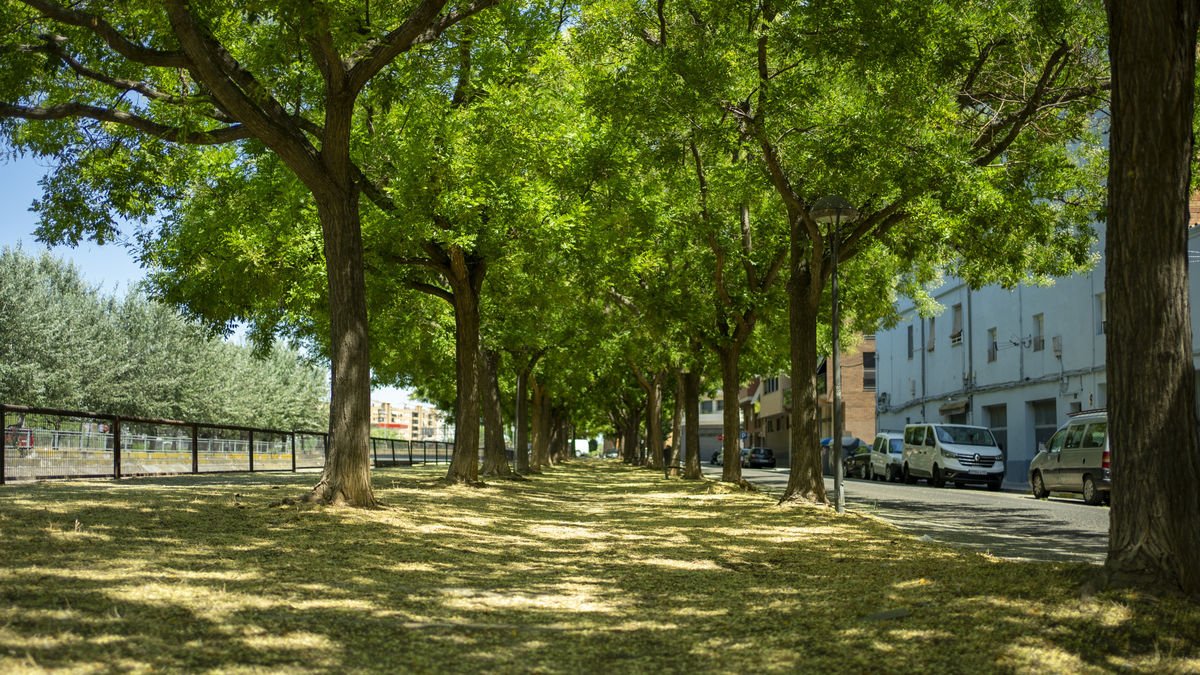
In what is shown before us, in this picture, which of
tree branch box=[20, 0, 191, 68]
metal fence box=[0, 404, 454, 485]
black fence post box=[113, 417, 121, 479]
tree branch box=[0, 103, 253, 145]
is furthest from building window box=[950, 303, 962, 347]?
tree branch box=[20, 0, 191, 68]

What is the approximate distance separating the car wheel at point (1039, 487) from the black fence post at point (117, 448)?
18652 millimetres

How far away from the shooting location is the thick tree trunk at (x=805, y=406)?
17109 mm

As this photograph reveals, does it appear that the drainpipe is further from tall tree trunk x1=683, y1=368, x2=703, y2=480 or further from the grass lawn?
the grass lawn

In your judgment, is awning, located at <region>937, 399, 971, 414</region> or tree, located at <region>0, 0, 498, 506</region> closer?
tree, located at <region>0, 0, 498, 506</region>

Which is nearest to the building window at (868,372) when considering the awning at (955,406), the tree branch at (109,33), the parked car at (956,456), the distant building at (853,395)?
the distant building at (853,395)

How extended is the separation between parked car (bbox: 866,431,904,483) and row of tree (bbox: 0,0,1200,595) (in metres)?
14.2

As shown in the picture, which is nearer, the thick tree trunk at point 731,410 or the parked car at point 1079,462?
the parked car at point 1079,462

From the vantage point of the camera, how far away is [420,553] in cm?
976

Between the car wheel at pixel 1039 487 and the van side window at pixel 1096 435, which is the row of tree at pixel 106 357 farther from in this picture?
the van side window at pixel 1096 435

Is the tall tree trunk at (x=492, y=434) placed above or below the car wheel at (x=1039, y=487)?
above

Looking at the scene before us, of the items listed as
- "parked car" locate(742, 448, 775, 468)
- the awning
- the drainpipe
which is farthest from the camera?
"parked car" locate(742, 448, 775, 468)

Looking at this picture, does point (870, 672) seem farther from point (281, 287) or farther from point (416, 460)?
point (416, 460)

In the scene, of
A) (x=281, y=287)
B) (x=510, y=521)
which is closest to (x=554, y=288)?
(x=281, y=287)

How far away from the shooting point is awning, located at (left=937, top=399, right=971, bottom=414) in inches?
A: 1726
